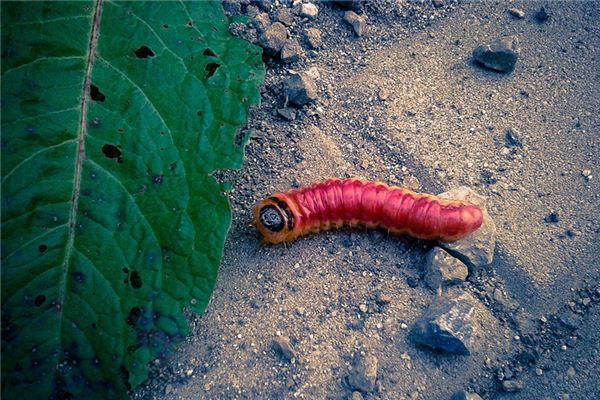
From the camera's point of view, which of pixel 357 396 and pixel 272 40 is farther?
pixel 272 40

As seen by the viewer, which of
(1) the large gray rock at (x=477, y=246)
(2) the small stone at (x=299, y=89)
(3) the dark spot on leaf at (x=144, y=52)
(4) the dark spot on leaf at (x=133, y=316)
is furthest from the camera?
(2) the small stone at (x=299, y=89)

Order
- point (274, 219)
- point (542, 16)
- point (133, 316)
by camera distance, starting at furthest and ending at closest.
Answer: point (542, 16)
point (274, 219)
point (133, 316)

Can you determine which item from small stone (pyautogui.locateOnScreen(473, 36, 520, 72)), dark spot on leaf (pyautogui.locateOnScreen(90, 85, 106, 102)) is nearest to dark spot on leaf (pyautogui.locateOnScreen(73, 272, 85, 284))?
dark spot on leaf (pyautogui.locateOnScreen(90, 85, 106, 102))

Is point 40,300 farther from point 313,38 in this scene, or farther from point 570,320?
point 570,320

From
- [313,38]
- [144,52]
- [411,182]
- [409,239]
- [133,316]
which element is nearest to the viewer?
[133,316]

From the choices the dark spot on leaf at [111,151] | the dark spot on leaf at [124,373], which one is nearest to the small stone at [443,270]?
the dark spot on leaf at [124,373]

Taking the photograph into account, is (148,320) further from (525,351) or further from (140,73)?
(525,351)

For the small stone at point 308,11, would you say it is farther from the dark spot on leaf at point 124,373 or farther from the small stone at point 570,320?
the dark spot on leaf at point 124,373

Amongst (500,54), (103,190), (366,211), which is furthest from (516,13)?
(103,190)
